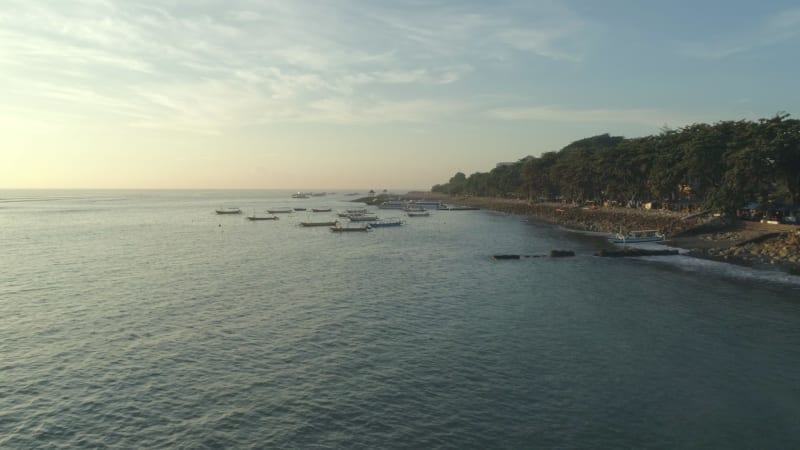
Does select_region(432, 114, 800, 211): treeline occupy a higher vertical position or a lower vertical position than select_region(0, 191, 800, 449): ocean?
higher

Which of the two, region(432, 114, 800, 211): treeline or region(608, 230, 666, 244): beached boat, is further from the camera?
region(608, 230, 666, 244): beached boat

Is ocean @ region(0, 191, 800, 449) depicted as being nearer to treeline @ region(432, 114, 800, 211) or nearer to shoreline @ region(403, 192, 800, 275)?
shoreline @ region(403, 192, 800, 275)

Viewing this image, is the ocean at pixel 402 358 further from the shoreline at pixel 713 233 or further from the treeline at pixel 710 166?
the treeline at pixel 710 166

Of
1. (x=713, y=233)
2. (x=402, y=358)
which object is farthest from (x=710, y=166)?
(x=402, y=358)

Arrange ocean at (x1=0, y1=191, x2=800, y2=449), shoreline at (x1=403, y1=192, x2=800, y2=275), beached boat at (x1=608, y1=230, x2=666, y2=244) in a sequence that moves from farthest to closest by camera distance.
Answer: beached boat at (x1=608, y1=230, x2=666, y2=244)
shoreline at (x1=403, y1=192, x2=800, y2=275)
ocean at (x1=0, y1=191, x2=800, y2=449)

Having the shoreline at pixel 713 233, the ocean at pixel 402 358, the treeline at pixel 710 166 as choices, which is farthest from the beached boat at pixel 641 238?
the ocean at pixel 402 358

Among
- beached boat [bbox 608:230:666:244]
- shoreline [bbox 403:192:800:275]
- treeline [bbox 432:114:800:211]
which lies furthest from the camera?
beached boat [bbox 608:230:666:244]

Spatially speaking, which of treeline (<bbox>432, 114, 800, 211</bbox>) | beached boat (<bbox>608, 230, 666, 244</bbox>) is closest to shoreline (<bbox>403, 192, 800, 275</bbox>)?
beached boat (<bbox>608, 230, 666, 244</bbox>)
